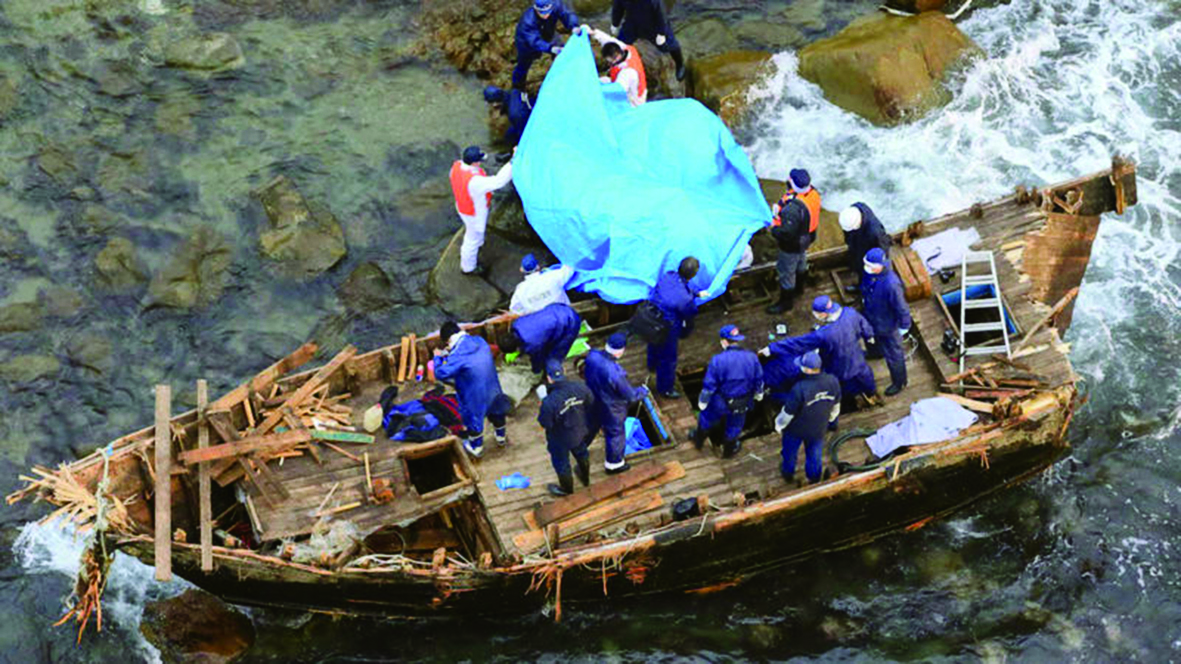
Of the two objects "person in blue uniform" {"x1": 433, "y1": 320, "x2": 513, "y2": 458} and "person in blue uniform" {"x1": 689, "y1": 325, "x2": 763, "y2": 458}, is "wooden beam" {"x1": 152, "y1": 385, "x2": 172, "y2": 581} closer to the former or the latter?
"person in blue uniform" {"x1": 433, "y1": 320, "x2": 513, "y2": 458}

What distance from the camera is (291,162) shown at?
20.8 metres

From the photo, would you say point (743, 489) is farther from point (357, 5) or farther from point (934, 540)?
point (357, 5)

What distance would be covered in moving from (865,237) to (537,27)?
5.99 metres

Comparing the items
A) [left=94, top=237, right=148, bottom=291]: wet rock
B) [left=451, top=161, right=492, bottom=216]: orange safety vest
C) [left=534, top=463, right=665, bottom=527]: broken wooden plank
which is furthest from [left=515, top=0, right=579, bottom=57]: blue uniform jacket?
[left=534, top=463, right=665, bottom=527]: broken wooden plank

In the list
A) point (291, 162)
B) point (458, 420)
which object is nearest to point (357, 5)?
point (291, 162)

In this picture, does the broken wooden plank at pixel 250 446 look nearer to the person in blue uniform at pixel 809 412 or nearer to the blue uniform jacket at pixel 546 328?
the blue uniform jacket at pixel 546 328

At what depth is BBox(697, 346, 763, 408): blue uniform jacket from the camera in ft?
46.0

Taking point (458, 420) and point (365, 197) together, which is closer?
point (458, 420)

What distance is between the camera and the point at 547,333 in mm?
14711

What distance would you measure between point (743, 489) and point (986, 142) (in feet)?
30.7

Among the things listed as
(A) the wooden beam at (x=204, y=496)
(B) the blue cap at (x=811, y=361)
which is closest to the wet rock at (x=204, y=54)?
(A) the wooden beam at (x=204, y=496)

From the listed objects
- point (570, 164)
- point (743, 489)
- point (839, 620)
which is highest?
point (570, 164)

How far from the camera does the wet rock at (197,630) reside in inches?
603

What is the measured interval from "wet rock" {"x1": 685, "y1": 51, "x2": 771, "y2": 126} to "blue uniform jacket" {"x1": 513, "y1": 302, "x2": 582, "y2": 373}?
7.55 m
